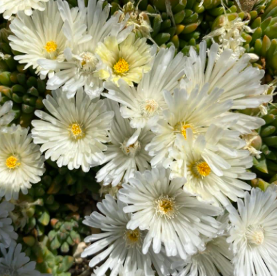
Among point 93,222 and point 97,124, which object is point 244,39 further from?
point 93,222

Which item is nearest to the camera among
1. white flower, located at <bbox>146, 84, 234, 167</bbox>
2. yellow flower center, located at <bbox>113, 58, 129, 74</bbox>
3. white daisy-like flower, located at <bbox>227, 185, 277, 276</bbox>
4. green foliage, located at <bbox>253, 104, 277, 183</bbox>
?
white flower, located at <bbox>146, 84, 234, 167</bbox>

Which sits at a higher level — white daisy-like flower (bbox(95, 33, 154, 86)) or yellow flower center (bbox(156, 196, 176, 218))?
white daisy-like flower (bbox(95, 33, 154, 86))

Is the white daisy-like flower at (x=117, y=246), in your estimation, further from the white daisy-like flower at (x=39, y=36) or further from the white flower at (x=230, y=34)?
the white flower at (x=230, y=34)

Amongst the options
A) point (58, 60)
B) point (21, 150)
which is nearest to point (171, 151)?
point (58, 60)

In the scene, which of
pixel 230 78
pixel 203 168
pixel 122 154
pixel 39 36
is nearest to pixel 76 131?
pixel 122 154

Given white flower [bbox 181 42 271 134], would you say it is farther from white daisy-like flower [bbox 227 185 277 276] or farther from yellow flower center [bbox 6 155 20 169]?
yellow flower center [bbox 6 155 20 169]

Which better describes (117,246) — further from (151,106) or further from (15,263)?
(151,106)

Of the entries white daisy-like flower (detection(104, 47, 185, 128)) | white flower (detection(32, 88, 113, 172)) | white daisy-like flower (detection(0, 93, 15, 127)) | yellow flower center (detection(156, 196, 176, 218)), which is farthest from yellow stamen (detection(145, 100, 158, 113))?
white daisy-like flower (detection(0, 93, 15, 127))
